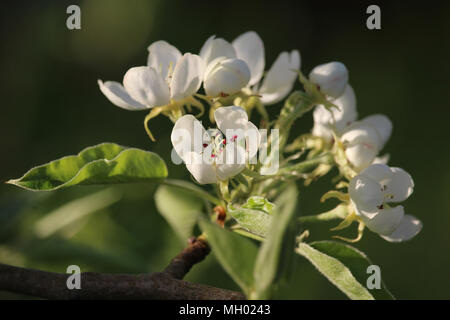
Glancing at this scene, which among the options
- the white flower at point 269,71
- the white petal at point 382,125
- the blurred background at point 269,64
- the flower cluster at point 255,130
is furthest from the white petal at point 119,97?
the blurred background at point 269,64

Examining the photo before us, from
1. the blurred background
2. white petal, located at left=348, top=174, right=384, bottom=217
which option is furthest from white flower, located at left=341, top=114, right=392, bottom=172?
the blurred background

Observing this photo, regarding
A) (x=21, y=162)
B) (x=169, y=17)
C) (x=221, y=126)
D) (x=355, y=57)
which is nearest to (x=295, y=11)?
(x=355, y=57)

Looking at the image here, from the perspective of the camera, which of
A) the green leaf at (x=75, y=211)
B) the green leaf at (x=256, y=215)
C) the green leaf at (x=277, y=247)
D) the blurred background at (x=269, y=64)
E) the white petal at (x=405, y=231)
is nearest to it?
the green leaf at (x=277, y=247)

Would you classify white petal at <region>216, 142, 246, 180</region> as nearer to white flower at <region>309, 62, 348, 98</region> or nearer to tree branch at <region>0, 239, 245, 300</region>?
tree branch at <region>0, 239, 245, 300</region>

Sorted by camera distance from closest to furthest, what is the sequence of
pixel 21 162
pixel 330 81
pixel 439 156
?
1. pixel 330 81
2. pixel 21 162
3. pixel 439 156

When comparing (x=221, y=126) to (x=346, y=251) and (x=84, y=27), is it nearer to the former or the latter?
(x=346, y=251)

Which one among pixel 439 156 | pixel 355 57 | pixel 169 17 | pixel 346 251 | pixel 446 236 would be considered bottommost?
pixel 446 236

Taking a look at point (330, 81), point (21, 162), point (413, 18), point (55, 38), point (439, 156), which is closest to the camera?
point (330, 81)

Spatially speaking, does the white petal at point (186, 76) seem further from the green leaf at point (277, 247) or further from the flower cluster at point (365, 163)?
the green leaf at point (277, 247)
